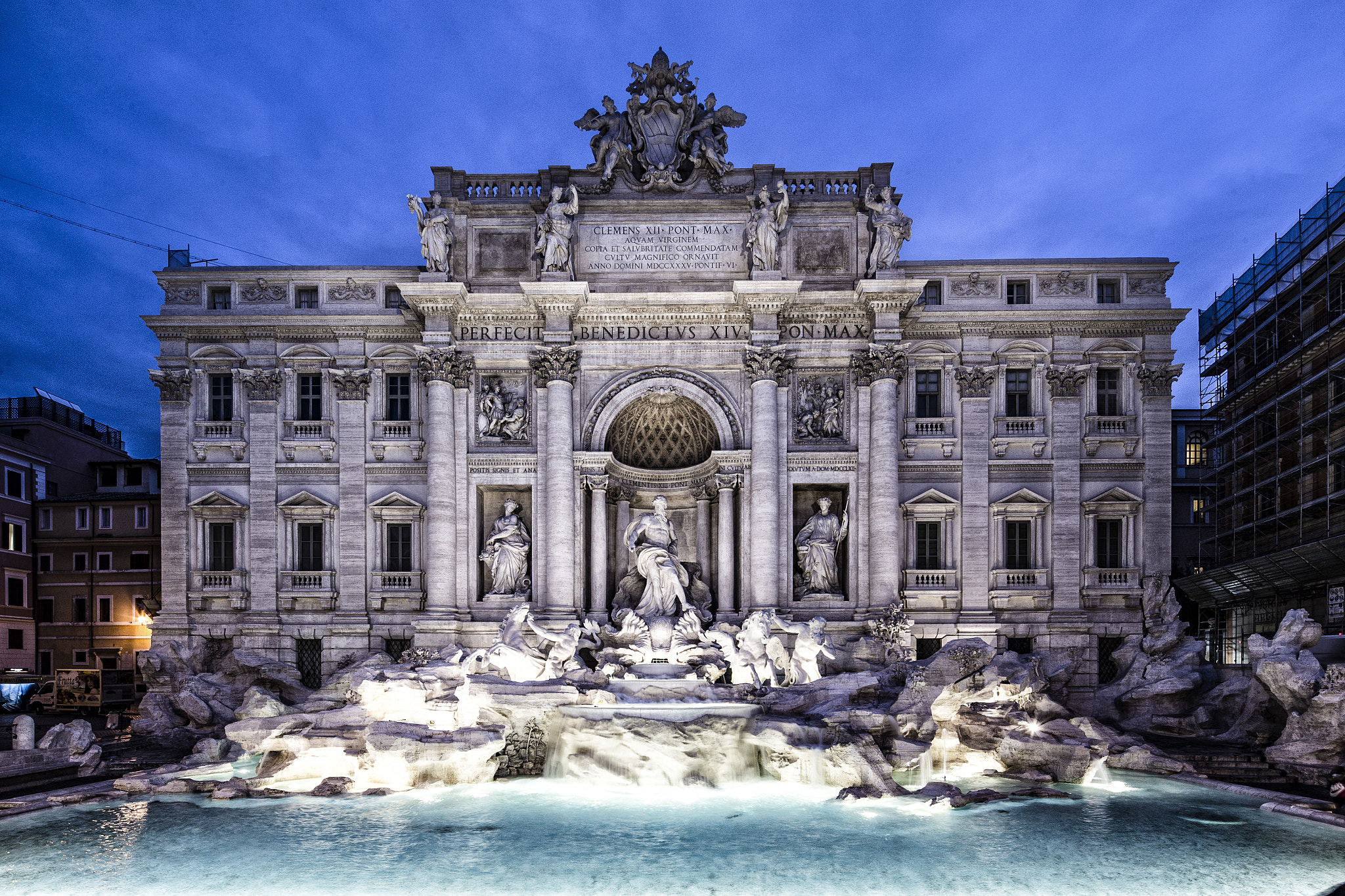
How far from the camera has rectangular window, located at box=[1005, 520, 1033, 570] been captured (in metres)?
27.6

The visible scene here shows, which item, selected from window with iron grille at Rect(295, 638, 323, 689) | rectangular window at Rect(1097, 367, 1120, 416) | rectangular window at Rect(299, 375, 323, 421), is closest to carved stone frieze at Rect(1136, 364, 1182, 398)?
rectangular window at Rect(1097, 367, 1120, 416)

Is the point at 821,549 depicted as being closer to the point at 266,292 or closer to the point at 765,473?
the point at 765,473

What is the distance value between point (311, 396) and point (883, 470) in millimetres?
18930

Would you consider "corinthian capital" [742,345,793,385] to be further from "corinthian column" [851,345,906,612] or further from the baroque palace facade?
"corinthian column" [851,345,906,612]

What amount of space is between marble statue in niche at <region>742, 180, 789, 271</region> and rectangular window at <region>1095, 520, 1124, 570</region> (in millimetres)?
13490

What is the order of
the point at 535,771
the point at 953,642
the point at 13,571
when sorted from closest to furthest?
the point at 535,771 < the point at 953,642 < the point at 13,571

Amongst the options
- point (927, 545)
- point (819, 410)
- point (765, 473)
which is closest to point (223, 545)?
point (765, 473)

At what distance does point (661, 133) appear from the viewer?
27.8m

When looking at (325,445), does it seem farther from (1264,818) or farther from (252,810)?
(1264,818)

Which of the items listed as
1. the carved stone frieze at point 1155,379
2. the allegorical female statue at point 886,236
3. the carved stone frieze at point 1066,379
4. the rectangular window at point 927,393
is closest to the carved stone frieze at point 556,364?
the allegorical female statue at point 886,236

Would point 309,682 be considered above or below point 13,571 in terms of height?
below

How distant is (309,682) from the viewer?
27.9 meters

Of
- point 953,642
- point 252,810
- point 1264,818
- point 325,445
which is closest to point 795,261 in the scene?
point 953,642

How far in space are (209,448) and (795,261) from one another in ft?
66.5
